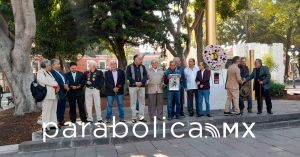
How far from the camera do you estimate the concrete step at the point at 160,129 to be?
8.18 meters

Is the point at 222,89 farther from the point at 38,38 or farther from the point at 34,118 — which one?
the point at 38,38

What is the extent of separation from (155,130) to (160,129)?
290 mm

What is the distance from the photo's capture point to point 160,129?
30.1 feet

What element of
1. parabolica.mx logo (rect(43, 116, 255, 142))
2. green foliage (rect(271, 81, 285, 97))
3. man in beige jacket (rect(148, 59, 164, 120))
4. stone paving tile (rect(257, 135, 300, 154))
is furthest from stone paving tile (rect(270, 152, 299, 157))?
green foliage (rect(271, 81, 285, 97))

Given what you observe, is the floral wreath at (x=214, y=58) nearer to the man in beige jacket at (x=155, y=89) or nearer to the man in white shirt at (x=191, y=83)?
the man in white shirt at (x=191, y=83)

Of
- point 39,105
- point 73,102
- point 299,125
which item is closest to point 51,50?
point 39,105

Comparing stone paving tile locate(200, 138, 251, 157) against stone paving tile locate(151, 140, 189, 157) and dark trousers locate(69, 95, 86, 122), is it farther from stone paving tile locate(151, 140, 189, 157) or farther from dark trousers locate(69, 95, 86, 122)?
dark trousers locate(69, 95, 86, 122)

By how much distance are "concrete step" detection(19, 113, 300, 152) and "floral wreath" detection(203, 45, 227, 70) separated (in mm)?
2116

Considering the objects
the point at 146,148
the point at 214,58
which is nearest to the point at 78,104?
the point at 146,148

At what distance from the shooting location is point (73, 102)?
31.7 feet

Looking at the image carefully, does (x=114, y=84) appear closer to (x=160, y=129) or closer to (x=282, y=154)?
(x=160, y=129)

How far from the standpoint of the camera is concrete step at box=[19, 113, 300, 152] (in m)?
8.18

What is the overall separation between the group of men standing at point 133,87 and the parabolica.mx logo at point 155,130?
1.36 ft

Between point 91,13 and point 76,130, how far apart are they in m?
8.81
